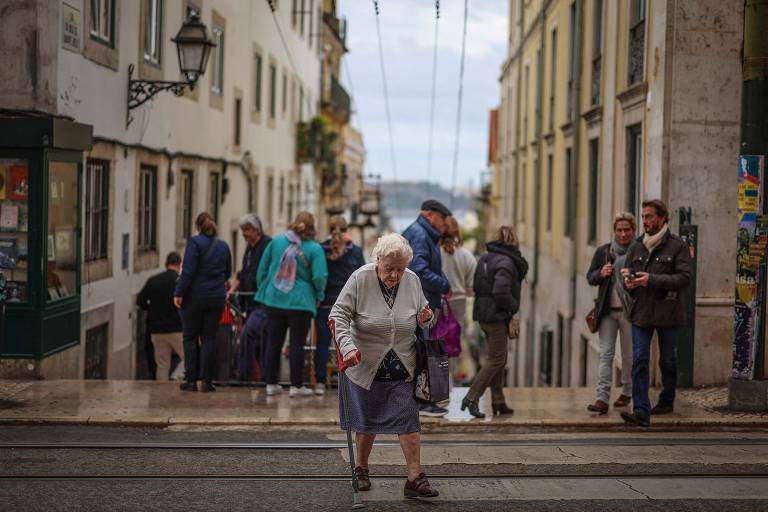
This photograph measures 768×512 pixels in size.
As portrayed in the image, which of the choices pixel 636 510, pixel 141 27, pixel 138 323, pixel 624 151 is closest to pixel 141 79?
pixel 141 27

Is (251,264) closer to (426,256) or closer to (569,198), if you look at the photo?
(426,256)

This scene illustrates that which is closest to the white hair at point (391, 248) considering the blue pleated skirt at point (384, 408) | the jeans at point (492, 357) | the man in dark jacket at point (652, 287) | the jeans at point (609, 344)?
the blue pleated skirt at point (384, 408)

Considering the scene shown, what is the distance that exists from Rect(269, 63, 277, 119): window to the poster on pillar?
19.5 meters

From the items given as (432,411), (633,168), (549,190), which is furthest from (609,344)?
(549,190)

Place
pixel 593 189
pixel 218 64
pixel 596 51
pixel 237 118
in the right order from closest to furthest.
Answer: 1. pixel 596 51
2. pixel 593 189
3. pixel 218 64
4. pixel 237 118

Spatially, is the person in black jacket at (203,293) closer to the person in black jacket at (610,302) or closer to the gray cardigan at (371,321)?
the person in black jacket at (610,302)

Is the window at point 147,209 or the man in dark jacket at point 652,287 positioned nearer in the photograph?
the man in dark jacket at point 652,287

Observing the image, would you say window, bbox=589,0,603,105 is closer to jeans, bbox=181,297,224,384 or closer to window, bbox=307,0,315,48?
jeans, bbox=181,297,224,384

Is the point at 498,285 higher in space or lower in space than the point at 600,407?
higher

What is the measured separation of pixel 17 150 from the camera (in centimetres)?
1170

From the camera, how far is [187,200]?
2020 centimetres

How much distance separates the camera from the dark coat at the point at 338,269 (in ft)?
38.6

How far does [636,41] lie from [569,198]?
6349 millimetres

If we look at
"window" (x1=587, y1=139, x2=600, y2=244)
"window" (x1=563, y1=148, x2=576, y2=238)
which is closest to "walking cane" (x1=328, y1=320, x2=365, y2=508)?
"window" (x1=587, y1=139, x2=600, y2=244)
